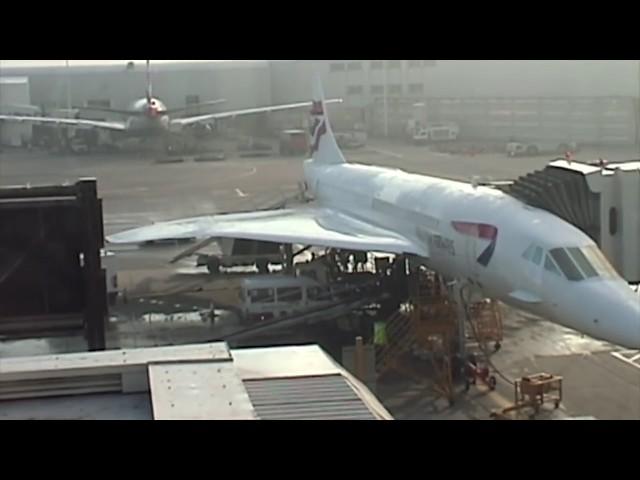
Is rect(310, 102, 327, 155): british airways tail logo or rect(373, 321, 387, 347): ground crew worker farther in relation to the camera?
rect(310, 102, 327, 155): british airways tail logo

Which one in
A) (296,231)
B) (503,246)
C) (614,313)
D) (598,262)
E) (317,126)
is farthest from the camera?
(317,126)

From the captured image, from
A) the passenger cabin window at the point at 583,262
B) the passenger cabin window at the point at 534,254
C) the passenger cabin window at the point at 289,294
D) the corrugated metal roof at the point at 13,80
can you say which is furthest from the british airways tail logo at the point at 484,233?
the corrugated metal roof at the point at 13,80

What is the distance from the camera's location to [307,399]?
5.38 meters

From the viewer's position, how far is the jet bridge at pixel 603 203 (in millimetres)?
16578

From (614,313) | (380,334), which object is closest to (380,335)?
(380,334)

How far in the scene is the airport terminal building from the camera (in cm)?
5503

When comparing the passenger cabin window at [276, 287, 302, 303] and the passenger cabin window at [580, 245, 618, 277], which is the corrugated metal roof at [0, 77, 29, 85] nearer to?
the passenger cabin window at [276, 287, 302, 303]

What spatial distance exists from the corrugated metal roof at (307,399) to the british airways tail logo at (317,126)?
23.4m

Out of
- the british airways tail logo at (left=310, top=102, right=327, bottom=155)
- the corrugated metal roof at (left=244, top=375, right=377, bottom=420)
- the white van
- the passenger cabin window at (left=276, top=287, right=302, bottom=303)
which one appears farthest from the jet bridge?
the british airways tail logo at (left=310, top=102, right=327, bottom=155)

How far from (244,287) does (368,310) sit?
2.54 meters

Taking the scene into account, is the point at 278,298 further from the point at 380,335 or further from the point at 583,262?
the point at 583,262

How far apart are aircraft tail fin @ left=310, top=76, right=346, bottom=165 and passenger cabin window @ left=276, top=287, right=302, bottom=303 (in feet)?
26.9

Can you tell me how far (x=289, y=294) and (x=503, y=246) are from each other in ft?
18.5
